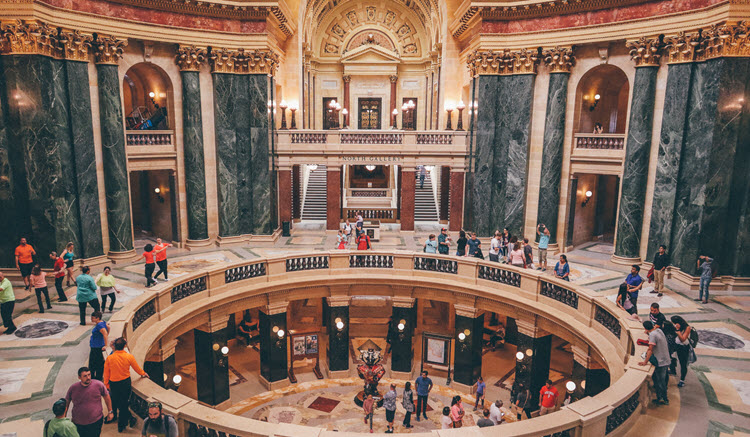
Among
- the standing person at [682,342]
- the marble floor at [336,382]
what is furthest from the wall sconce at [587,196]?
the standing person at [682,342]

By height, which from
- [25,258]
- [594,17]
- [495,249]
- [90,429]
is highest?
[594,17]

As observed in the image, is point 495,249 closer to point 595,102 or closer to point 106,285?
point 595,102

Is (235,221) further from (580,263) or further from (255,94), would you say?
(580,263)

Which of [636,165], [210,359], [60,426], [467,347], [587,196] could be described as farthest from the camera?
[587,196]

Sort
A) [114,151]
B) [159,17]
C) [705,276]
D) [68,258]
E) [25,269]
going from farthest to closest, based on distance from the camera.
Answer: [159,17] → [114,151] → [25,269] → [68,258] → [705,276]

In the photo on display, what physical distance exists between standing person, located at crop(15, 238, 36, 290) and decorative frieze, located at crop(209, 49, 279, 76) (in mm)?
9081

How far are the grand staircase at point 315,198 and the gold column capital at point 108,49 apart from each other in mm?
11204

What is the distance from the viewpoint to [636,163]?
52.3ft

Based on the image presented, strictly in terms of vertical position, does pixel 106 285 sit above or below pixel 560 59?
below

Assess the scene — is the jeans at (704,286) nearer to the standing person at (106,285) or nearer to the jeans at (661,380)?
the jeans at (661,380)

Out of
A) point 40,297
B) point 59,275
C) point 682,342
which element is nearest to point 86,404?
point 40,297

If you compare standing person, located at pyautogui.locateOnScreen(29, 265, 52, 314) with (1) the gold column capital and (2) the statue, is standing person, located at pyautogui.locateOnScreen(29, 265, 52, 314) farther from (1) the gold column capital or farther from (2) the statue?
(2) the statue

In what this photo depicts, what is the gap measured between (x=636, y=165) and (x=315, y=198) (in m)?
15.4

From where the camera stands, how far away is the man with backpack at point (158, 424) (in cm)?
606
